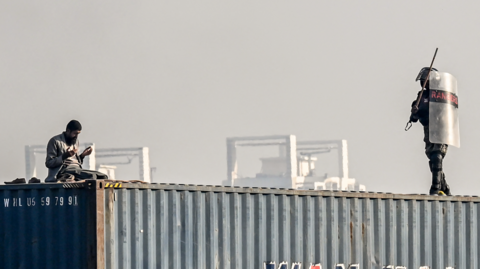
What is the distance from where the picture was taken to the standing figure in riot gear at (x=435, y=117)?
18.9m

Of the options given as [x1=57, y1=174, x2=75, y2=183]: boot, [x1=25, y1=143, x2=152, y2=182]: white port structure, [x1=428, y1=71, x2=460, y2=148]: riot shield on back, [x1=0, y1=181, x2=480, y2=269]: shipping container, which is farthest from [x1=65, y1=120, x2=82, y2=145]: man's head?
[x1=25, y1=143, x2=152, y2=182]: white port structure

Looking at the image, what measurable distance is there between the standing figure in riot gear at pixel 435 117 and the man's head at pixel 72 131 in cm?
866

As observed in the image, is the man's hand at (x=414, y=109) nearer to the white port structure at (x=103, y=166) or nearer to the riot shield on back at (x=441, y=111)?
the riot shield on back at (x=441, y=111)

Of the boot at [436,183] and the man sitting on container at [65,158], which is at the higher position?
the man sitting on container at [65,158]

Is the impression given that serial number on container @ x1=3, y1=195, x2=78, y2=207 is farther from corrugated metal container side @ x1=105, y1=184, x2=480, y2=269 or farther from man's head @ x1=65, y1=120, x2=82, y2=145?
man's head @ x1=65, y1=120, x2=82, y2=145

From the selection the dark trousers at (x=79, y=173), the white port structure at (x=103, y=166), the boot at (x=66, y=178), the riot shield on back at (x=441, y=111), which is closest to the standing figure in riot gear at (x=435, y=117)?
the riot shield on back at (x=441, y=111)

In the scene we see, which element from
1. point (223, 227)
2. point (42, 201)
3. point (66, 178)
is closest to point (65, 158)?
point (66, 178)

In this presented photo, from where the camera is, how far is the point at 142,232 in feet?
43.0

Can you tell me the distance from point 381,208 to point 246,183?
148 metres

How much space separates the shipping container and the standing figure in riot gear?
6.01 ft

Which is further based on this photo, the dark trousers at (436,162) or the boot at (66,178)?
the dark trousers at (436,162)

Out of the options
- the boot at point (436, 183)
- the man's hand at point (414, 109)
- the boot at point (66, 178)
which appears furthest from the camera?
the man's hand at point (414, 109)

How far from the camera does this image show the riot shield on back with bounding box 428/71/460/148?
62.1 ft

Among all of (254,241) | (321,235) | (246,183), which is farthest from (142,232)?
(246,183)
